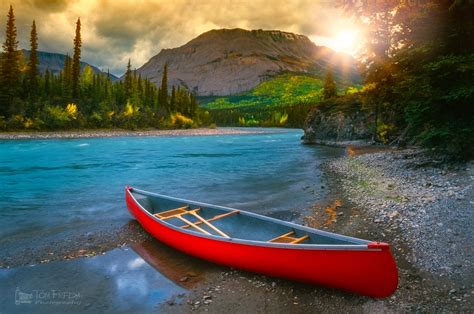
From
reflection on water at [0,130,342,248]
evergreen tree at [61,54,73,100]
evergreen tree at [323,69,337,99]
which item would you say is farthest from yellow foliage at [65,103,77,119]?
evergreen tree at [323,69,337,99]

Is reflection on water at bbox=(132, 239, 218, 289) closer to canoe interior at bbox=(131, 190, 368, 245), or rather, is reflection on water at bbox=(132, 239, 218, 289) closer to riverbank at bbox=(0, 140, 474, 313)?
riverbank at bbox=(0, 140, 474, 313)

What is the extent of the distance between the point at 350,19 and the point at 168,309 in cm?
2043

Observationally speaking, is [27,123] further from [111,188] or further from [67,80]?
[111,188]

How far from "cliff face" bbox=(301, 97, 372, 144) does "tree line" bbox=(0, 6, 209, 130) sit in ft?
184

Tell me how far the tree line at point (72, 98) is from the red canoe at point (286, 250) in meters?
77.0

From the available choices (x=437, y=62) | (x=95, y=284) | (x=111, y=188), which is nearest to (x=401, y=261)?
(x=95, y=284)

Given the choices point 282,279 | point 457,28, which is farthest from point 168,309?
point 457,28

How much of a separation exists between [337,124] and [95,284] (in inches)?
2267

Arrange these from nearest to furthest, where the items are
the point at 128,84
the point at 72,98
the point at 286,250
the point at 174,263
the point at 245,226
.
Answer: the point at 286,250, the point at 174,263, the point at 245,226, the point at 72,98, the point at 128,84

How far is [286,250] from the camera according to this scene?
7.29 meters

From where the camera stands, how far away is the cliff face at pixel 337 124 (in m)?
55.6

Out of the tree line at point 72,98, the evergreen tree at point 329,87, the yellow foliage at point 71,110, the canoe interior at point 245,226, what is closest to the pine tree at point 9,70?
the tree line at point 72,98

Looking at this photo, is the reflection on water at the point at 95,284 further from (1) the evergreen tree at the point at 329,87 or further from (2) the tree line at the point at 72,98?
(2) the tree line at the point at 72,98

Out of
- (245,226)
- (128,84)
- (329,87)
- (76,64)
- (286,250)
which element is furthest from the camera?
(128,84)
